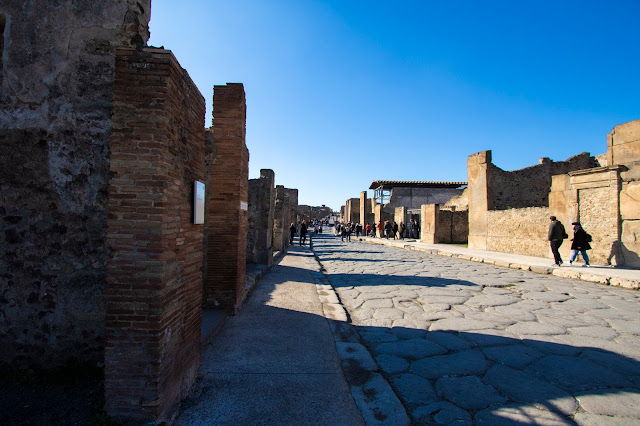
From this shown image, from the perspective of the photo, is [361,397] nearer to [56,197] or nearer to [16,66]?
[56,197]

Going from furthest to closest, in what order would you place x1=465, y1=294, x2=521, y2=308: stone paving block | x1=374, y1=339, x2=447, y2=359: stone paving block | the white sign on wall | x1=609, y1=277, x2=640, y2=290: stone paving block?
x1=609, y1=277, x2=640, y2=290: stone paving block < x1=465, y1=294, x2=521, y2=308: stone paving block < x1=374, y1=339, x2=447, y2=359: stone paving block < the white sign on wall

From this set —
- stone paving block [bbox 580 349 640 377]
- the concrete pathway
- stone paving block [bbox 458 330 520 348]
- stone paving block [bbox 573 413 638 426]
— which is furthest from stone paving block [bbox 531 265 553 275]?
stone paving block [bbox 573 413 638 426]

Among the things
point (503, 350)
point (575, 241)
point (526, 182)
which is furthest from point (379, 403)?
point (526, 182)

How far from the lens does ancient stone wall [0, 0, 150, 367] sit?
2.77 m

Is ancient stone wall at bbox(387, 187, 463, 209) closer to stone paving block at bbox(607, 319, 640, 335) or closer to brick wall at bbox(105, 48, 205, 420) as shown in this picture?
stone paving block at bbox(607, 319, 640, 335)

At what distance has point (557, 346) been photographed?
10.8 ft

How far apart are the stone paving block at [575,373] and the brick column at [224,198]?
3257 mm

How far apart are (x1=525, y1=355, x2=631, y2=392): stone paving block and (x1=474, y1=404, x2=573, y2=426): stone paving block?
50cm

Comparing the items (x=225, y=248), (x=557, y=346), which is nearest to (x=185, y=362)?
(x=225, y=248)

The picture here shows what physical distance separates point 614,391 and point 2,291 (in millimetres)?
4728

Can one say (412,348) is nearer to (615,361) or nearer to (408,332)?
(408,332)

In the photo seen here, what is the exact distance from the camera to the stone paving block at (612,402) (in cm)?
216

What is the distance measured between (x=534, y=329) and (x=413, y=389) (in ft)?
7.15

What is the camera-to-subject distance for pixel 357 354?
3.12 metres
